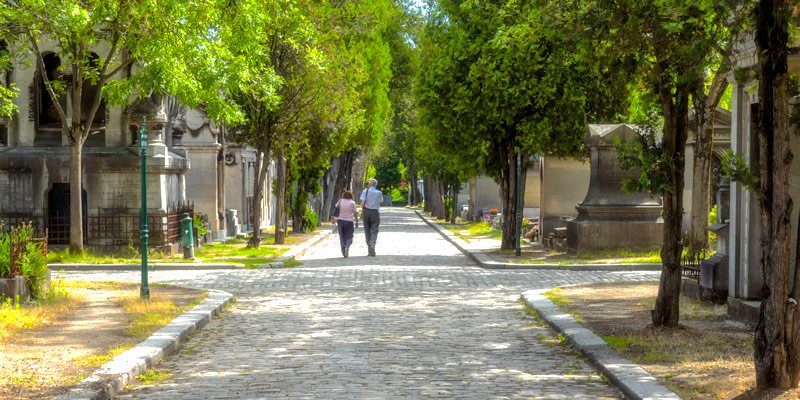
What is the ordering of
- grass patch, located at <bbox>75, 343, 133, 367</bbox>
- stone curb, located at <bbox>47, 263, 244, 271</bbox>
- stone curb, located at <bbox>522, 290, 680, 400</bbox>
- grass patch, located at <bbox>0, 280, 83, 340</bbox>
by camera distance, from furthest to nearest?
1. stone curb, located at <bbox>47, 263, 244, 271</bbox>
2. grass patch, located at <bbox>0, 280, 83, 340</bbox>
3. grass patch, located at <bbox>75, 343, 133, 367</bbox>
4. stone curb, located at <bbox>522, 290, 680, 400</bbox>

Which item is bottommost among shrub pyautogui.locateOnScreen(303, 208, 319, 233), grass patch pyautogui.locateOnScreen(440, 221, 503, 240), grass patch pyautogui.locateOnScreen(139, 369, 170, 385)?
grass patch pyautogui.locateOnScreen(139, 369, 170, 385)

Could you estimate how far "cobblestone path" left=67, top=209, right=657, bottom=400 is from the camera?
8375mm

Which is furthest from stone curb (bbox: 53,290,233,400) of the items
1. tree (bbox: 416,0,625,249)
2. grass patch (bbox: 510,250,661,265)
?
tree (bbox: 416,0,625,249)

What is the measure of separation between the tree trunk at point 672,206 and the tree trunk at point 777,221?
139 inches

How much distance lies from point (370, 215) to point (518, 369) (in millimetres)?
16666

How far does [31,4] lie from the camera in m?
18.4

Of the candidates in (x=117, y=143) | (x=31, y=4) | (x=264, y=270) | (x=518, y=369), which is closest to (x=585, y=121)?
(x=264, y=270)

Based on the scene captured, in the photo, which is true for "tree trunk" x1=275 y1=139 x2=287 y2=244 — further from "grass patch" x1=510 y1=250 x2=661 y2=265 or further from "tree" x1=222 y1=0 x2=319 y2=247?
"grass patch" x1=510 y1=250 x2=661 y2=265

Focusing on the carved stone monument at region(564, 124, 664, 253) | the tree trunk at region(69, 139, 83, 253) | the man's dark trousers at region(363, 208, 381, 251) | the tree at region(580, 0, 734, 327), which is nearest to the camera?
the tree at region(580, 0, 734, 327)

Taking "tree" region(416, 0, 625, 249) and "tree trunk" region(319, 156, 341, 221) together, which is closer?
"tree" region(416, 0, 625, 249)

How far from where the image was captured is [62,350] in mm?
9750

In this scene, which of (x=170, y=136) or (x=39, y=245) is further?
(x=170, y=136)

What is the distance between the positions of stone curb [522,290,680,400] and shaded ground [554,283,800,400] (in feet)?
0.39

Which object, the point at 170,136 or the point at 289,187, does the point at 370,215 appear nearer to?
the point at 170,136
